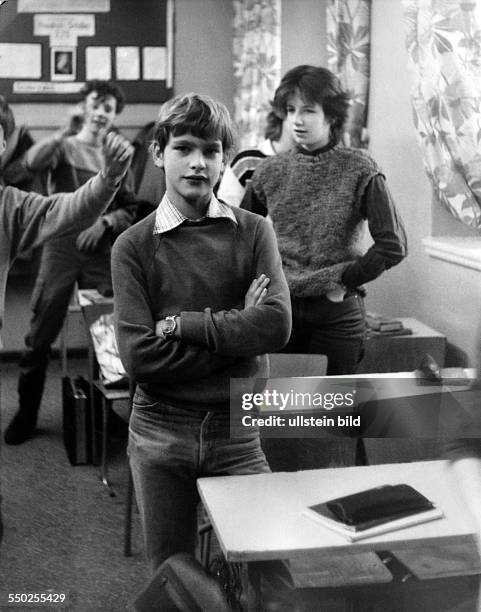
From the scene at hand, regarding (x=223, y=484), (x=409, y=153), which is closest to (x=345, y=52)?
(x=409, y=153)

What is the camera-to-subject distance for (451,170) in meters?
2.02

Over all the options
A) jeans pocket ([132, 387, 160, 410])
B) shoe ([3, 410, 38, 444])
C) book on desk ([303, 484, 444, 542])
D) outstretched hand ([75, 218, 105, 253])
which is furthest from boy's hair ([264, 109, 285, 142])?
shoe ([3, 410, 38, 444])

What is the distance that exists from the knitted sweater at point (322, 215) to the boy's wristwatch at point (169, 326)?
583mm

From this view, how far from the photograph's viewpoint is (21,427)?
2.96 metres

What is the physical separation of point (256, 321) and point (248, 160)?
3.05 ft

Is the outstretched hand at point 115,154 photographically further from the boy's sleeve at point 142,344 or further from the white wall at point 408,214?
the white wall at point 408,214

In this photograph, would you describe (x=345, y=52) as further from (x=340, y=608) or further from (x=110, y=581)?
(x=340, y=608)

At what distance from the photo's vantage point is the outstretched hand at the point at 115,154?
55.9 inches

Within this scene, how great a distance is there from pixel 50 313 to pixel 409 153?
4.13 feet

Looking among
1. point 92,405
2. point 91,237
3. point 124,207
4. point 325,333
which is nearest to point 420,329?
point 325,333

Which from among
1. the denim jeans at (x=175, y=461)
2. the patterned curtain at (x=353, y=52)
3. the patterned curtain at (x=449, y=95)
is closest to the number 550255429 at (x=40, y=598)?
the denim jeans at (x=175, y=461)

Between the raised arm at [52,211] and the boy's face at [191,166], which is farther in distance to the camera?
the raised arm at [52,211]

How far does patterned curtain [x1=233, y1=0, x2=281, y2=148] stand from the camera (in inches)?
95.4
